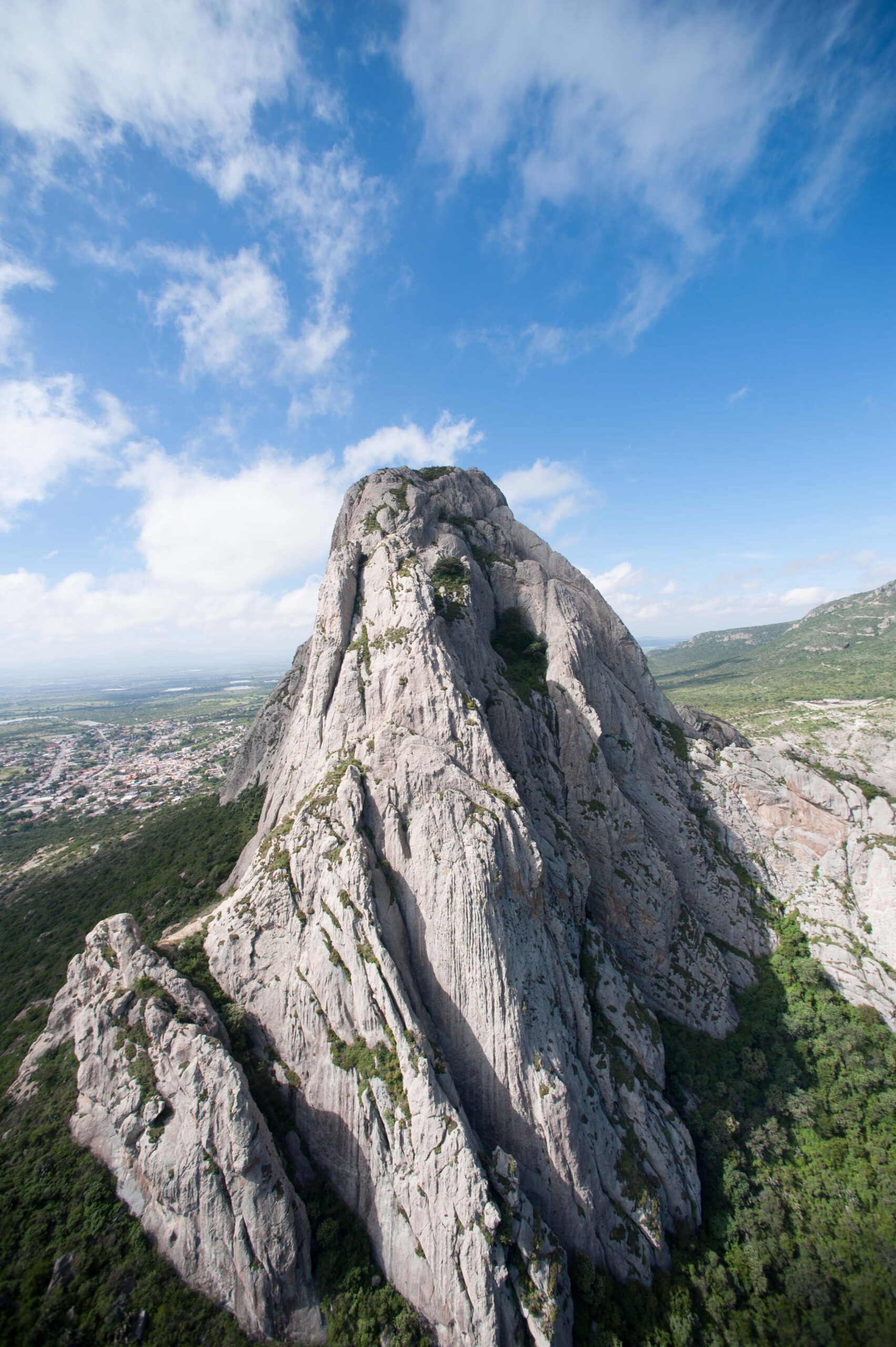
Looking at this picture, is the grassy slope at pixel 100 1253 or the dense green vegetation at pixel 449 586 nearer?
the grassy slope at pixel 100 1253

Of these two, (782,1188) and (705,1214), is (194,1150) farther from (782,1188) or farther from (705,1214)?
(782,1188)

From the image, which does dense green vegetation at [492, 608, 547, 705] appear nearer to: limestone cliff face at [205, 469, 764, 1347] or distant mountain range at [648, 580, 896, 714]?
limestone cliff face at [205, 469, 764, 1347]

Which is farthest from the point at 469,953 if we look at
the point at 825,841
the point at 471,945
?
the point at 825,841

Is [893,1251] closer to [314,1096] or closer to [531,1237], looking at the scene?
[531,1237]

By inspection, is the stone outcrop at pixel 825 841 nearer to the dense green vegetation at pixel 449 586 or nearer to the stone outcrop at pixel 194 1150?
the dense green vegetation at pixel 449 586

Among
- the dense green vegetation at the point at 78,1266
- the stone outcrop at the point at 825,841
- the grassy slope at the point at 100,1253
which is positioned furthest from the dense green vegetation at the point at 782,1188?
the dense green vegetation at the point at 78,1266

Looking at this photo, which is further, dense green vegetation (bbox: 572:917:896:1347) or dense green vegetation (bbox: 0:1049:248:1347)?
dense green vegetation (bbox: 572:917:896:1347)

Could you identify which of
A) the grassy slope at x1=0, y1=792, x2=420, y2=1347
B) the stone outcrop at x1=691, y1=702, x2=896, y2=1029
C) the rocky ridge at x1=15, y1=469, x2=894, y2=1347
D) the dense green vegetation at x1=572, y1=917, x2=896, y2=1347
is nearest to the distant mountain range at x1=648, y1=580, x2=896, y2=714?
the stone outcrop at x1=691, y1=702, x2=896, y2=1029
